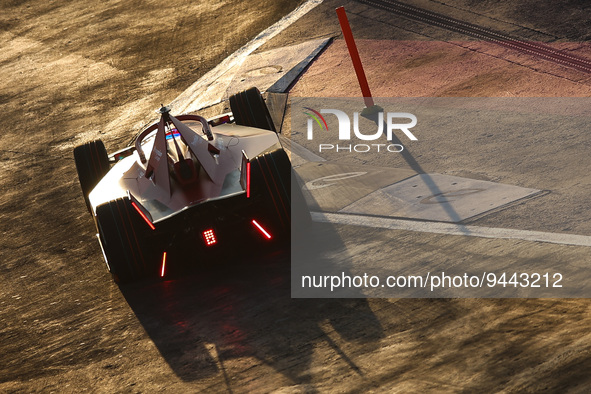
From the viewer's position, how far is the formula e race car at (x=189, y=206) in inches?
337

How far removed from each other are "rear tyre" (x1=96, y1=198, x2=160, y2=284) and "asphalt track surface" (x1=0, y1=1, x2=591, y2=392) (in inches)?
11.6

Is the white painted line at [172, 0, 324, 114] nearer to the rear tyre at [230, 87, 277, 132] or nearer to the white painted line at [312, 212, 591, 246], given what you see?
the rear tyre at [230, 87, 277, 132]

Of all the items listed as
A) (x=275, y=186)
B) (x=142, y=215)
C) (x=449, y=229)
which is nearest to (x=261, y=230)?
(x=275, y=186)

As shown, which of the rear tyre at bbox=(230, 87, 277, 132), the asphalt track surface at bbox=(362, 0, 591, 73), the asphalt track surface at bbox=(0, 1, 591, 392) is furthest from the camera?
the asphalt track surface at bbox=(362, 0, 591, 73)

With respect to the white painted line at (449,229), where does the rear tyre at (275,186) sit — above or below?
above

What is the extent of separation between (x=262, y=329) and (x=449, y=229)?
7.90ft

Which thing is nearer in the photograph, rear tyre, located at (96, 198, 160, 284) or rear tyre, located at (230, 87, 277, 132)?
rear tyre, located at (96, 198, 160, 284)

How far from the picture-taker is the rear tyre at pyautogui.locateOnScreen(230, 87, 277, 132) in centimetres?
1124

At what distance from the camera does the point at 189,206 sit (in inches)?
334

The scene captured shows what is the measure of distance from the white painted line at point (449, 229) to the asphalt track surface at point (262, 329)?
0.13 meters

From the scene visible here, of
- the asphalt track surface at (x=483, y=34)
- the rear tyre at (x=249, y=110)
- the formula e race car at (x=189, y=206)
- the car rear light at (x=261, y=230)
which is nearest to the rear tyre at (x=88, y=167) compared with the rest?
the formula e race car at (x=189, y=206)

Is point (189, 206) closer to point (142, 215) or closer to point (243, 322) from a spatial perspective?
point (142, 215)

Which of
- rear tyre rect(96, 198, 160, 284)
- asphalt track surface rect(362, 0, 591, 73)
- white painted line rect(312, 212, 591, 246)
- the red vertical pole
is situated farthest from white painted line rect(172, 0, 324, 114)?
rear tyre rect(96, 198, 160, 284)

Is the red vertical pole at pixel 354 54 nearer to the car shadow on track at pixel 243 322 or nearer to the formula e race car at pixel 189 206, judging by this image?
the formula e race car at pixel 189 206
